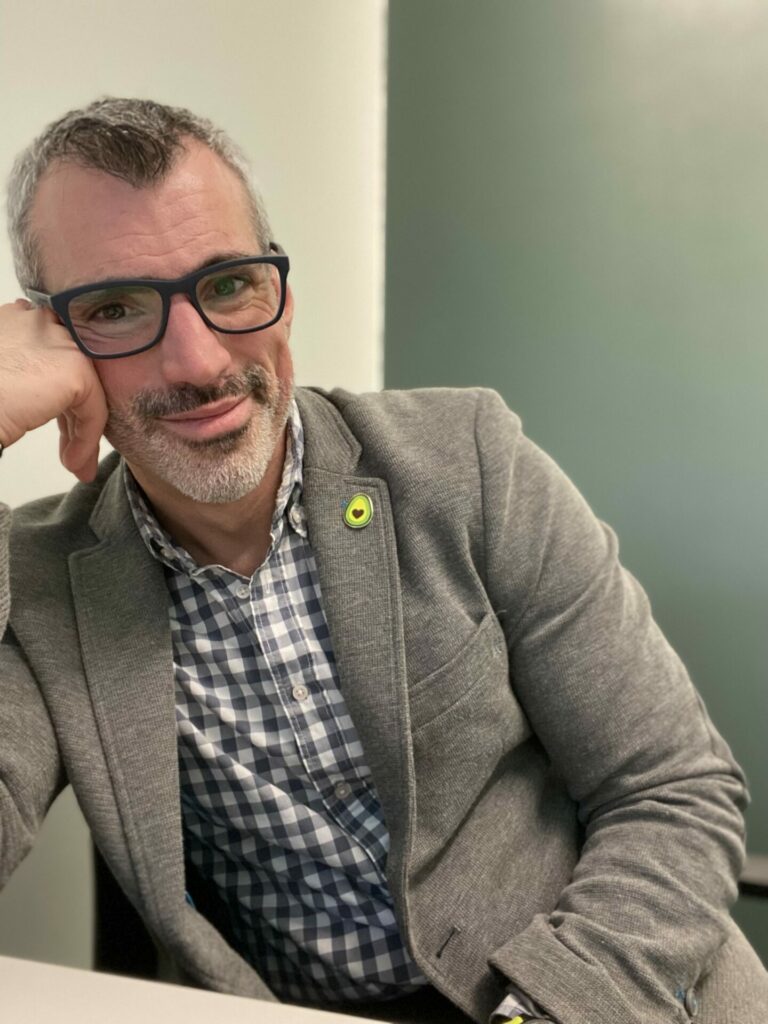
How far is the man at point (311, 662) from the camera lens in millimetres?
1033

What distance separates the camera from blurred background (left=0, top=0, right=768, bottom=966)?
1.75m

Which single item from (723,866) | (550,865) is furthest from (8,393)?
(723,866)

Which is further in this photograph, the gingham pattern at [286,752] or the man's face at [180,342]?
the gingham pattern at [286,752]

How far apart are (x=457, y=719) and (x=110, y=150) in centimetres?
79

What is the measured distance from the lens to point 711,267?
70.2 inches

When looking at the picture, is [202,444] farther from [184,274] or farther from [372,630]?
[372,630]

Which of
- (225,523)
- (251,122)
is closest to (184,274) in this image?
(225,523)

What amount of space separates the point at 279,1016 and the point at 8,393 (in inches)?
27.8

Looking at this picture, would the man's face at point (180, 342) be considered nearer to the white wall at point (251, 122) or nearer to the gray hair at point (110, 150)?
the gray hair at point (110, 150)

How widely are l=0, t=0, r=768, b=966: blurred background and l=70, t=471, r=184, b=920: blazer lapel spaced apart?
576 mm

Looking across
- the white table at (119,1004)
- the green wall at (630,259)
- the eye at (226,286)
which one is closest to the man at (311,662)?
the eye at (226,286)

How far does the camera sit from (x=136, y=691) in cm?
108

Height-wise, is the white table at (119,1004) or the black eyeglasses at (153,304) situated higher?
the black eyeglasses at (153,304)

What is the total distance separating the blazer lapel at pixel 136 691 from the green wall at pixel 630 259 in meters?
1.12
